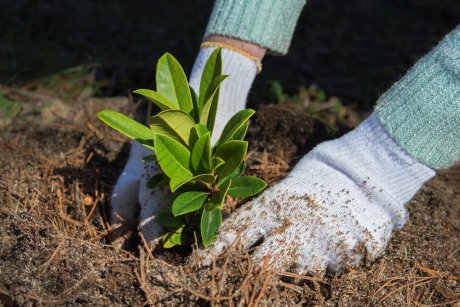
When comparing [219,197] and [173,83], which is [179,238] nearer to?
[219,197]

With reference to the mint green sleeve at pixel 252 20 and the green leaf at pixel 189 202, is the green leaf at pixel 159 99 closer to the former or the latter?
the green leaf at pixel 189 202

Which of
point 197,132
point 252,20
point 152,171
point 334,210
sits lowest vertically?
point 152,171

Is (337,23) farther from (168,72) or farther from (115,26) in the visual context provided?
(168,72)

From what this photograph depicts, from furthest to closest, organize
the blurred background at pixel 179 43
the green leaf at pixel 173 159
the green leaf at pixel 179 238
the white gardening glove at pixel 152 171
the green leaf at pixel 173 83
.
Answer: the blurred background at pixel 179 43, the white gardening glove at pixel 152 171, the green leaf at pixel 179 238, the green leaf at pixel 173 83, the green leaf at pixel 173 159

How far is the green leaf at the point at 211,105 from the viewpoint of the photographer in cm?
145

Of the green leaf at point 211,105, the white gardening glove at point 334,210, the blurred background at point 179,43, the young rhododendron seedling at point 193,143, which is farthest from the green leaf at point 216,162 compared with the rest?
the blurred background at point 179,43

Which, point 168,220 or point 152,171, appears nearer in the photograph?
point 168,220

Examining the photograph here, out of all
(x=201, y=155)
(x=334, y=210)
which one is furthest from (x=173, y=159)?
(x=334, y=210)

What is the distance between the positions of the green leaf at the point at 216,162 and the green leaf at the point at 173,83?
0.17m

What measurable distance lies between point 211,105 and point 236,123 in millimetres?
90

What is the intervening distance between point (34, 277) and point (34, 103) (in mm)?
1312

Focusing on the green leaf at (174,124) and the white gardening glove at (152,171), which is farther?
the white gardening glove at (152,171)

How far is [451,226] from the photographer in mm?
1973

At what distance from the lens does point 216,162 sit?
1458mm
